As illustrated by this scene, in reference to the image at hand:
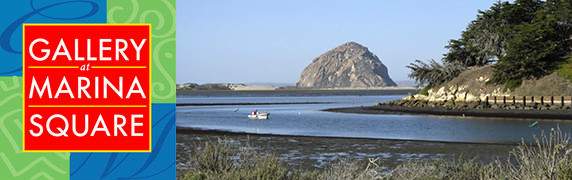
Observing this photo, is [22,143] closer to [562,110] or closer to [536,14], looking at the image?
[562,110]

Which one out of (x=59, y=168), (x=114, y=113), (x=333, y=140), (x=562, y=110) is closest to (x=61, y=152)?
(x=59, y=168)

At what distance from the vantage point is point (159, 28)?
16.4ft

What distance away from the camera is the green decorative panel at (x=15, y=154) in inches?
197

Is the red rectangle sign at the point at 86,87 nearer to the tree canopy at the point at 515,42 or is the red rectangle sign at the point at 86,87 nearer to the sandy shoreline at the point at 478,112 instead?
the sandy shoreline at the point at 478,112

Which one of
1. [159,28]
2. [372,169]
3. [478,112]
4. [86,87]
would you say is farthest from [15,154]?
[478,112]

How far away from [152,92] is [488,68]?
70.5 meters

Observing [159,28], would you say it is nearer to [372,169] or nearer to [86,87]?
[86,87]

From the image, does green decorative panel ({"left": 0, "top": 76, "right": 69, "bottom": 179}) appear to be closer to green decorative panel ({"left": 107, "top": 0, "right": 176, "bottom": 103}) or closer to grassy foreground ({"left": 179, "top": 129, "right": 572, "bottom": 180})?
green decorative panel ({"left": 107, "top": 0, "right": 176, "bottom": 103})

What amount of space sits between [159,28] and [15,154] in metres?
1.18

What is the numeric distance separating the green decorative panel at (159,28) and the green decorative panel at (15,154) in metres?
0.72

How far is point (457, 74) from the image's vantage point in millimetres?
76250

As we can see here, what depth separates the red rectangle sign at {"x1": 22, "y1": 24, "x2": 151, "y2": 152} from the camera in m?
4.93

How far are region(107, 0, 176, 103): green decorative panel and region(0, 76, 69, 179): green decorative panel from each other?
0.72 meters

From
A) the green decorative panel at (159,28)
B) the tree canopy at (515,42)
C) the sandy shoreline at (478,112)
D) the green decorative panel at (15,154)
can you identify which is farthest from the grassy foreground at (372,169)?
the tree canopy at (515,42)
